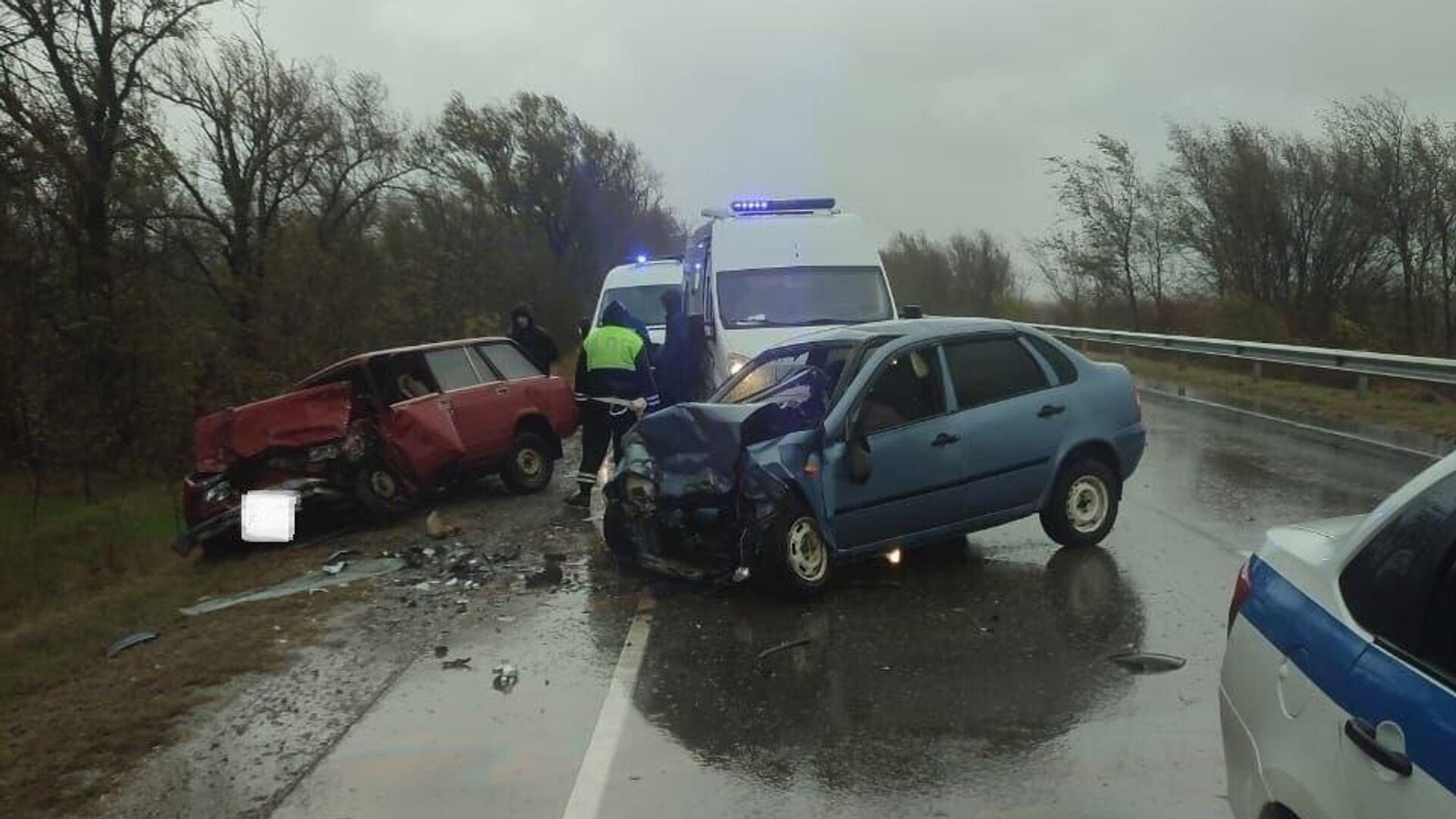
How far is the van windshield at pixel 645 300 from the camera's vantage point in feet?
59.2

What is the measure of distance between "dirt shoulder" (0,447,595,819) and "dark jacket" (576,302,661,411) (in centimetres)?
146

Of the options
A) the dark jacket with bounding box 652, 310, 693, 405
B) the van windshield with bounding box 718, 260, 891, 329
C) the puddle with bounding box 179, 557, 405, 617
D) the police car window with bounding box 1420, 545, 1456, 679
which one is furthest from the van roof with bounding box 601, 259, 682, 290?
the police car window with bounding box 1420, 545, 1456, 679

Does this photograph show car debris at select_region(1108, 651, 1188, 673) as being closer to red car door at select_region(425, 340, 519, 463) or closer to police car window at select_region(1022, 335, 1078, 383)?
police car window at select_region(1022, 335, 1078, 383)

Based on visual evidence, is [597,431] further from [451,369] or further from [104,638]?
[104,638]

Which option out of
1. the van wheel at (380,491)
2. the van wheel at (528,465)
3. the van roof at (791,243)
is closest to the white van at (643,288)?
the van roof at (791,243)

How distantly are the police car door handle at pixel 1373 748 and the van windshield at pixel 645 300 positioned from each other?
15778 millimetres

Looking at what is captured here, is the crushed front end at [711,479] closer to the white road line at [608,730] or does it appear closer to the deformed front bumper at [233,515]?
the white road line at [608,730]

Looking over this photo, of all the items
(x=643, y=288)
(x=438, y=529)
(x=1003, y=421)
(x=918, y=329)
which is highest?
(x=643, y=288)

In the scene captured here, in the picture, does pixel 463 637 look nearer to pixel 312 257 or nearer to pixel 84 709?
pixel 84 709

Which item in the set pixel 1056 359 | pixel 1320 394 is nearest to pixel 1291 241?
pixel 1320 394

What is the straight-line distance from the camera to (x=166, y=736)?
5.35m

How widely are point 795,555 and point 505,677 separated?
1.93 metres

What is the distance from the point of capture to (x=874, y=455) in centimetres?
725

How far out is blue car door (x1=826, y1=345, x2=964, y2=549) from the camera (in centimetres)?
718
